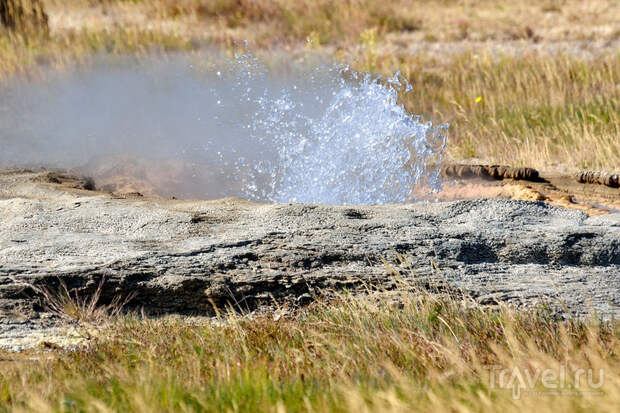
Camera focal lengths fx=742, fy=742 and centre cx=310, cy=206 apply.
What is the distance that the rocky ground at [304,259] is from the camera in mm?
3643

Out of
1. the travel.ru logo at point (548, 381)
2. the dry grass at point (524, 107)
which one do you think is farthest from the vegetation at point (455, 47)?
the travel.ru logo at point (548, 381)

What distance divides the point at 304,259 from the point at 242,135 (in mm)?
3533

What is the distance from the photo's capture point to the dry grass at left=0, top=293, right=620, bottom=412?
2.07 meters

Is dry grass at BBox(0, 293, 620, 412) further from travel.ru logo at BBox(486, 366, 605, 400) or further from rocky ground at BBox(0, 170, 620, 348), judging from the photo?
rocky ground at BBox(0, 170, 620, 348)

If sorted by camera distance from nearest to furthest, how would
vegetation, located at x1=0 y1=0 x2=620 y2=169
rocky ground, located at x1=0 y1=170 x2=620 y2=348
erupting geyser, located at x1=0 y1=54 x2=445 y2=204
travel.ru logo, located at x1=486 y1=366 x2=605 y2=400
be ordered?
travel.ru logo, located at x1=486 y1=366 x2=605 y2=400 → rocky ground, located at x1=0 y1=170 x2=620 y2=348 → erupting geyser, located at x1=0 y1=54 x2=445 y2=204 → vegetation, located at x1=0 y1=0 x2=620 y2=169

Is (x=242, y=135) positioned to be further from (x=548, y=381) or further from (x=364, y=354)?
(x=548, y=381)

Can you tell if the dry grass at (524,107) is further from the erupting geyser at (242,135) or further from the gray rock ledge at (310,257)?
the gray rock ledge at (310,257)

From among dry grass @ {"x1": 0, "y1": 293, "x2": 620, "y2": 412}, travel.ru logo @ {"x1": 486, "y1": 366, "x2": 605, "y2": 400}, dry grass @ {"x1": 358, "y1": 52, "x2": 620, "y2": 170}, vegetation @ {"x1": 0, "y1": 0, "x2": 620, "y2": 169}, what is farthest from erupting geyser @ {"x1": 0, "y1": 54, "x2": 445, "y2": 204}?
travel.ru logo @ {"x1": 486, "y1": 366, "x2": 605, "y2": 400}

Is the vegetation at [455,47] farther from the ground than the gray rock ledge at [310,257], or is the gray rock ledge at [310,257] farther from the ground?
the gray rock ledge at [310,257]

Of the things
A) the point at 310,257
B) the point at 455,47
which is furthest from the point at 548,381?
the point at 455,47

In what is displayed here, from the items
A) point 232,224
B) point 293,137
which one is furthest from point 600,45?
point 232,224

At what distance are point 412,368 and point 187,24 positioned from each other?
15.2 m

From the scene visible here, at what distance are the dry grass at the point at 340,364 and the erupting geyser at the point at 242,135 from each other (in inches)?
106

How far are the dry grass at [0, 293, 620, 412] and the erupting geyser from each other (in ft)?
8.82
